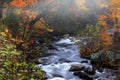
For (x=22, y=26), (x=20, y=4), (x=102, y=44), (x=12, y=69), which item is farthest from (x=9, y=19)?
(x=12, y=69)

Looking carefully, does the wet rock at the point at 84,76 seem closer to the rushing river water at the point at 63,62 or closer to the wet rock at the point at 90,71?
the rushing river water at the point at 63,62

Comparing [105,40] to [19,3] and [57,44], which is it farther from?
[19,3]

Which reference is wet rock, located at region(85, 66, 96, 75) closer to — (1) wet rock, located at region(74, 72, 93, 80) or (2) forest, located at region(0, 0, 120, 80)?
(2) forest, located at region(0, 0, 120, 80)

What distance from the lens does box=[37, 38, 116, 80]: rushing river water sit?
1627 cm

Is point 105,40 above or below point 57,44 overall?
below

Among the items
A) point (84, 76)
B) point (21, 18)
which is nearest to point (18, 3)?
point (21, 18)

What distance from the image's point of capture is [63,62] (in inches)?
767

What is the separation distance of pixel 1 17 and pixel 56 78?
8.22 meters

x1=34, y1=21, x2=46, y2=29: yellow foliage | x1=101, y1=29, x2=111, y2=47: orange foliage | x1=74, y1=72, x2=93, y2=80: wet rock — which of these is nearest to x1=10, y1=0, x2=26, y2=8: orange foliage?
x1=34, y1=21, x2=46, y2=29: yellow foliage

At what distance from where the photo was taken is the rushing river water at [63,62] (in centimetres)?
1627

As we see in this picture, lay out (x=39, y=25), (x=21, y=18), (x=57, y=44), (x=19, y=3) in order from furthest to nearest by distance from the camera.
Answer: (x=57, y=44), (x=39, y=25), (x=19, y=3), (x=21, y=18)

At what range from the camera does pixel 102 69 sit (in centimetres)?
1764

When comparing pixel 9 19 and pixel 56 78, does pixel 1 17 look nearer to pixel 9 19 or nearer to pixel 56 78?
pixel 9 19

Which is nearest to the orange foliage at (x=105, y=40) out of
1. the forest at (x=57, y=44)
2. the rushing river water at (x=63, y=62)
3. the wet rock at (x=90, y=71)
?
the forest at (x=57, y=44)
